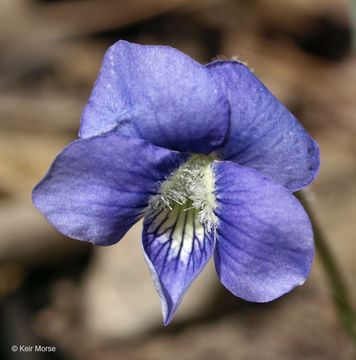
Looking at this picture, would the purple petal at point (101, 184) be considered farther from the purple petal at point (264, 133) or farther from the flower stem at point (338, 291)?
the flower stem at point (338, 291)

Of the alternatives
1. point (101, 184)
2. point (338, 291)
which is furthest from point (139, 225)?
point (101, 184)

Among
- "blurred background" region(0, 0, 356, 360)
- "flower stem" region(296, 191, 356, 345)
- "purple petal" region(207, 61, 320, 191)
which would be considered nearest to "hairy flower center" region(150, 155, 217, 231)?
"purple petal" region(207, 61, 320, 191)

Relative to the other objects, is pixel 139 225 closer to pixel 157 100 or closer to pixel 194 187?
pixel 194 187

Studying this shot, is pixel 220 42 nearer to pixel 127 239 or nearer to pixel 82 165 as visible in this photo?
pixel 127 239

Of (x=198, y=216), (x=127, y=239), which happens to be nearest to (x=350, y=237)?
(x=127, y=239)

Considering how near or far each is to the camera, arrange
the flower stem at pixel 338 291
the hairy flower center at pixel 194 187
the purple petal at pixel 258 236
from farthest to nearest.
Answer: the flower stem at pixel 338 291 < the hairy flower center at pixel 194 187 < the purple petal at pixel 258 236

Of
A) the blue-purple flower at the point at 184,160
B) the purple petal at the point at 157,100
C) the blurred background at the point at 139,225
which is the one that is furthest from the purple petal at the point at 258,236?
the blurred background at the point at 139,225

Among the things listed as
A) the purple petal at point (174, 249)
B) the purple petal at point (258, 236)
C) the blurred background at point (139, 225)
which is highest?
the purple petal at point (258, 236)
